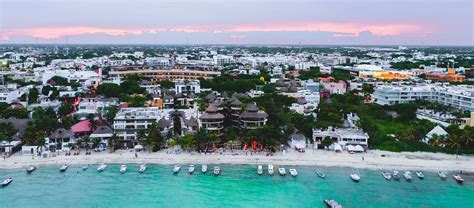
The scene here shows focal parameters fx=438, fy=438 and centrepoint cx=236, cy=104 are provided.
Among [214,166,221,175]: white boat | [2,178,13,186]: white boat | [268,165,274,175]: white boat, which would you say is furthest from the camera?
[214,166,221,175]: white boat

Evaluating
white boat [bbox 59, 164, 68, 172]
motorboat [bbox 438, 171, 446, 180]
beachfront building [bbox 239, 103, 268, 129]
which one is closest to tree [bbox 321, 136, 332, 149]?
beachfront building [bbox 239, 103, 268, 129]

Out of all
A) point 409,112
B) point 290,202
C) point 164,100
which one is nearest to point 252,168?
point 290,202

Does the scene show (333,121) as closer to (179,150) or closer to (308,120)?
(308,120)

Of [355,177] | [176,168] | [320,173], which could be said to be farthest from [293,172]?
[176,168]

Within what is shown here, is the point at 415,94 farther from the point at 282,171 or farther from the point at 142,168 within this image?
the point at 142,168

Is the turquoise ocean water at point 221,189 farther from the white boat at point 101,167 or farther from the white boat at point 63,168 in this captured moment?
the white boat at point 101,167

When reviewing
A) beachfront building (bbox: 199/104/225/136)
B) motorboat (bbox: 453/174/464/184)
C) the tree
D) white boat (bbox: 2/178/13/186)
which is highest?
beachfront building (bbox: 199/104/225/136)

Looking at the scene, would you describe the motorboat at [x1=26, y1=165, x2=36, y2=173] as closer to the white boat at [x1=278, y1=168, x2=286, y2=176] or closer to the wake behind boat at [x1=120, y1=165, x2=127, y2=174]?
the wake behind boat at [x1=120, y1=165, x2=127, y2=174]
